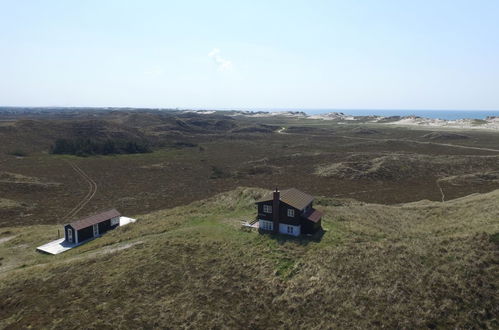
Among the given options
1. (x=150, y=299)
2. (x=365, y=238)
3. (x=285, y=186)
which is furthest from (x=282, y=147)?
(x=150, y=299)

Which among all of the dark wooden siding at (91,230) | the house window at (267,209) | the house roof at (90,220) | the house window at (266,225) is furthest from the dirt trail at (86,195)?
the house window at (267,209)

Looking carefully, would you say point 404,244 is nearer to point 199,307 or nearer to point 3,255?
point 199,307

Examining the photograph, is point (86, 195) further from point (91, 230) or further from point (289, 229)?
point (289, 229)

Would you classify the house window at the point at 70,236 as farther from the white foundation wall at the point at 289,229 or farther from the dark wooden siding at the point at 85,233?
the white foundation wall at the point at 289,229

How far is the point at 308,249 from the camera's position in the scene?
26844 mm

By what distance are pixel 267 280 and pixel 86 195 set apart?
168 ft

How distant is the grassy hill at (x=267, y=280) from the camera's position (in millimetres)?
19719

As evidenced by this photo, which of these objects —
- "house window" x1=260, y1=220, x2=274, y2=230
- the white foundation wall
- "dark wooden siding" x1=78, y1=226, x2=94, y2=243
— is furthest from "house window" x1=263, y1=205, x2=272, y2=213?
"dark wooden siding" x1=78, y1=226, x2=94, y2=243

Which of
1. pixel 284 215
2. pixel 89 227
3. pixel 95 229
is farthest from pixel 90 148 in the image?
pixel 284 215

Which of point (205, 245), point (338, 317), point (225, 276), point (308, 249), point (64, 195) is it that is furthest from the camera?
point (64, 195)

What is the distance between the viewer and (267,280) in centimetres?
2345

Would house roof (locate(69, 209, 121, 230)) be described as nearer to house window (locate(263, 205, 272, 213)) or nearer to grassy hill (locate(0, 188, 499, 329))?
grassy hill (locate(0, 188, 499, 329))

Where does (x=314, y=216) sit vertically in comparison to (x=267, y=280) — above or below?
above

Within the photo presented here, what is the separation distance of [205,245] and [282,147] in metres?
98.0
